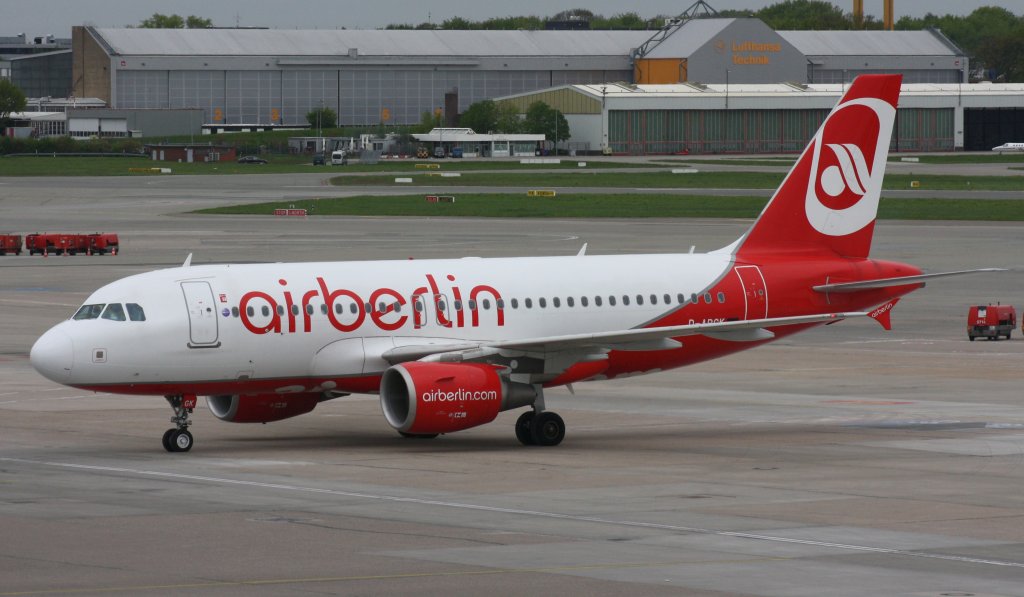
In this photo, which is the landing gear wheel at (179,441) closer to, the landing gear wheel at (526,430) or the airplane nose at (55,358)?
the airplane nose at (55,358)

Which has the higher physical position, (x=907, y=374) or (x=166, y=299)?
(x=166, y=299)

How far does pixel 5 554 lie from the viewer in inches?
883

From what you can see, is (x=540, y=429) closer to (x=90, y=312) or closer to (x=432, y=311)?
(x=432, y=311)

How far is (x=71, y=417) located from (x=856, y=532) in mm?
21237

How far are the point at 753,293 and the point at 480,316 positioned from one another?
6.61m

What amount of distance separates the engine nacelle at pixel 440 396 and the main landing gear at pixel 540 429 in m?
1.01

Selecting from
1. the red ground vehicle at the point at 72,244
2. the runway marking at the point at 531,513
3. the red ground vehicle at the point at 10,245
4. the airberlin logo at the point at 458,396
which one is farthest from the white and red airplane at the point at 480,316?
the red ground vehicle at the point at 10,245

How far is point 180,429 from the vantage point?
3331 cm

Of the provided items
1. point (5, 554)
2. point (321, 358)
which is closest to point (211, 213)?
point (321, 358)

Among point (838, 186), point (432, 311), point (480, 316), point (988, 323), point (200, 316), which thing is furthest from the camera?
point (988, 323)

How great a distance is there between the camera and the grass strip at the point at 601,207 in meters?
112

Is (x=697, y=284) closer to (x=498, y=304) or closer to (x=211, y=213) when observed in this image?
(x=498, y=304)

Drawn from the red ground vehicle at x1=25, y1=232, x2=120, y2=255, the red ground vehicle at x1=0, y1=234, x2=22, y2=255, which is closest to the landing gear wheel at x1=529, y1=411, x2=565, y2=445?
the red ground vehicle at x1=25, y1=232, x2=120, y2=255

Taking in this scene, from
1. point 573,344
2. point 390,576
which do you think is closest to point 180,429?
point 573,344
